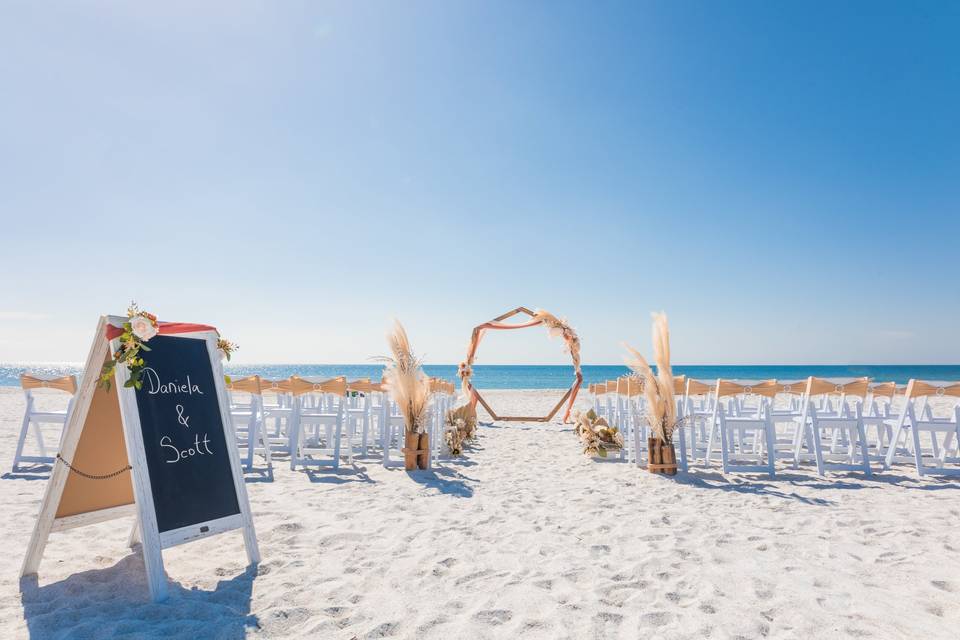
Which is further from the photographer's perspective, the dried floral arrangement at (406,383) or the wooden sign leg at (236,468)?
the dried floral arrangement at (406,383)

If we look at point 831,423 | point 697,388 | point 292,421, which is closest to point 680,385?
point 697,388

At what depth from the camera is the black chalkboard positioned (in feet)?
8.28

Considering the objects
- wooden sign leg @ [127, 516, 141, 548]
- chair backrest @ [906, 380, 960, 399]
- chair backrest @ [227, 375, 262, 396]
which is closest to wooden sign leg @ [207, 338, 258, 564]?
wooden sign leg @ [127, 516, 141, 548]

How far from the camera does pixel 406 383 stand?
5.84 m

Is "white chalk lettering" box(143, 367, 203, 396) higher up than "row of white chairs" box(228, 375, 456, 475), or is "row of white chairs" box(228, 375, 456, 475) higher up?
"white chalk lettering" box(143, 367, 203, 396)

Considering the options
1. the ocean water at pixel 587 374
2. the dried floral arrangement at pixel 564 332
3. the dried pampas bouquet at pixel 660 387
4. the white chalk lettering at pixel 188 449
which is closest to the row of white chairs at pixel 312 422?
the white chalk lettering at pixel 188 449

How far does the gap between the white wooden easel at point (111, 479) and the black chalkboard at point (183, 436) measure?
0.04 meters

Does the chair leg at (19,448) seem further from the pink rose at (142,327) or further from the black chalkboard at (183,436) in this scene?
the pink rose at (142,327)

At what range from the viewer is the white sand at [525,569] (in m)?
2.12

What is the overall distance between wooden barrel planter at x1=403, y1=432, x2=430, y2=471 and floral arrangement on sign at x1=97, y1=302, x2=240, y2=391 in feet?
11.2

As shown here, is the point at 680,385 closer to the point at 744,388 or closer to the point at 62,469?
the point at 744,388

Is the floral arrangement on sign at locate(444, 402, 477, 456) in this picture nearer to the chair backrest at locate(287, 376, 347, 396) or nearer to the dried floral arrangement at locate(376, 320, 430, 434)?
the dried floral arrangement at locate(376, 320, 430, 434)

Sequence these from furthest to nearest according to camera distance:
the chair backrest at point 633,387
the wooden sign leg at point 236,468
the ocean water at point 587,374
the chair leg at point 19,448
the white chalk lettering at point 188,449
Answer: the ocean water at point 587,374
the chair backrest at point 633,387
the chair leg at point 19,448
the wooden sign leg at point 236,468
the white chalk lettering at point 188,449

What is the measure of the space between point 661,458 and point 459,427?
117 inches
